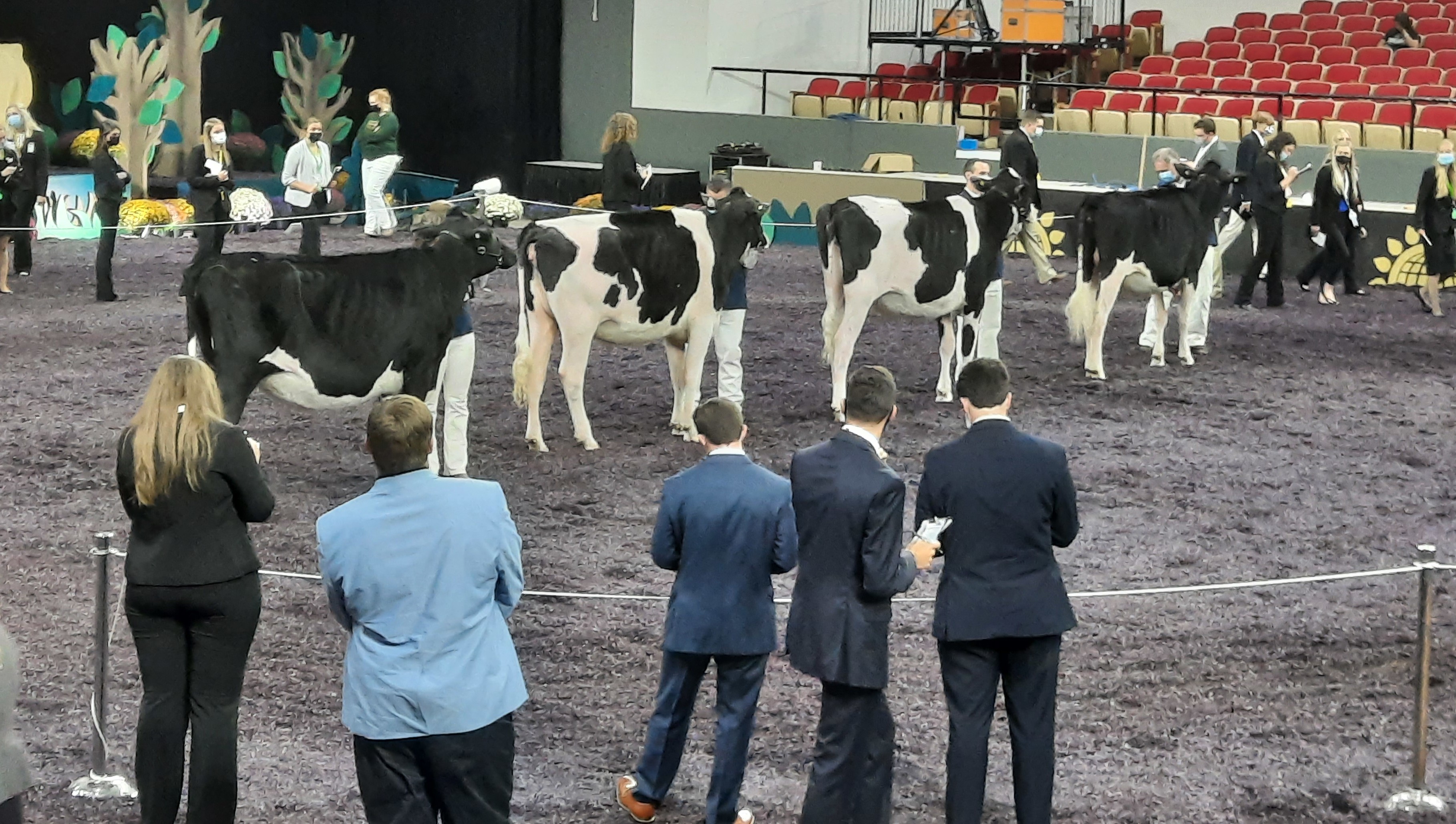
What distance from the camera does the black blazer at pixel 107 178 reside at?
1468 cm

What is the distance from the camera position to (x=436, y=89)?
74.4 feet

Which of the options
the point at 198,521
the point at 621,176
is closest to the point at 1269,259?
the point at 621,176

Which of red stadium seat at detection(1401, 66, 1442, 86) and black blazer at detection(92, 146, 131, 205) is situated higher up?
red stadium seat at detection(1401, 66, 1442, 86)

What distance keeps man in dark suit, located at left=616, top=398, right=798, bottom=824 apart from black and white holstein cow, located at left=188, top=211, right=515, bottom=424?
352 cm

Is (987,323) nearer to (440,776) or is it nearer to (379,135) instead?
(440,776)

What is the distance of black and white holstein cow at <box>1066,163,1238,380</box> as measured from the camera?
464 inches

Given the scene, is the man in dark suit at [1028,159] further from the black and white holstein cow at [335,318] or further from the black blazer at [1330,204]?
the black and white holstein cow at [335,318]

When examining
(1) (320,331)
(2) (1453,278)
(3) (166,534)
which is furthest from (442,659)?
(2) (1453,278)

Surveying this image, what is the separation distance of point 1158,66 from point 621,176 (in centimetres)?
1070

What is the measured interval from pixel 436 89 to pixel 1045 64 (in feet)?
27.1

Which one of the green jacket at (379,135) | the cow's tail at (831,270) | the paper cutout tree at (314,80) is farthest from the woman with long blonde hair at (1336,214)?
the paper cutout tree at (314,80)

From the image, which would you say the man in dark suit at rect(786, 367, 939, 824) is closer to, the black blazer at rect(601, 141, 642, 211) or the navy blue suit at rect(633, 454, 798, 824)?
the navy blue suit at rect(633, 454, 798, 824)

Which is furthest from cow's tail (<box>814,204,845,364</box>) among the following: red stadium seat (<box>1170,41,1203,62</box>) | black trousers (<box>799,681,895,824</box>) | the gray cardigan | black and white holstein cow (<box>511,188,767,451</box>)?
red stadium seat (<box>1170,41,1203,62</box>)

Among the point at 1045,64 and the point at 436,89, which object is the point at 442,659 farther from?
the point at 1045,64
